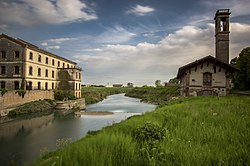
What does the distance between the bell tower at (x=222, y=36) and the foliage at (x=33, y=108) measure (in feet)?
87.7

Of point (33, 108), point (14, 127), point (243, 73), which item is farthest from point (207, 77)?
point (33, 108)

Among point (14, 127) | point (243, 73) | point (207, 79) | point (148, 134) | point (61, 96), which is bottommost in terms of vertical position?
point (14, 127)

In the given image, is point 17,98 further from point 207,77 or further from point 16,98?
point 207,77

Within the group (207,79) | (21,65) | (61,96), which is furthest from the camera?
(61,96)

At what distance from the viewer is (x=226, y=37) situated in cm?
2573

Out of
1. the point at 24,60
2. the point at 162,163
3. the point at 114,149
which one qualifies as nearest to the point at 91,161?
the point at 114,149

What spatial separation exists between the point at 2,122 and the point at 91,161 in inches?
863

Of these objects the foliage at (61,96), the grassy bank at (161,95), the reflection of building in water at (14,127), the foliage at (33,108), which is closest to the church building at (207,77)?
the reflection of building in water at (14,127)

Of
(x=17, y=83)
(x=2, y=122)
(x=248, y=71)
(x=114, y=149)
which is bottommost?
(x=2, y=122)

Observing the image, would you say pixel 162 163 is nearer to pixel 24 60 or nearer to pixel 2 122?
pixel 2 122

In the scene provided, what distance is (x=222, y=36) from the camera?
25.8 meters

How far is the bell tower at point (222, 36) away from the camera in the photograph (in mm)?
25734

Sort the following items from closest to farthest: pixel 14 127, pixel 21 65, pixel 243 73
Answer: pixel 14 127
pixel 21 65
pixel 243 73

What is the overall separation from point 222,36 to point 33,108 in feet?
94.3
